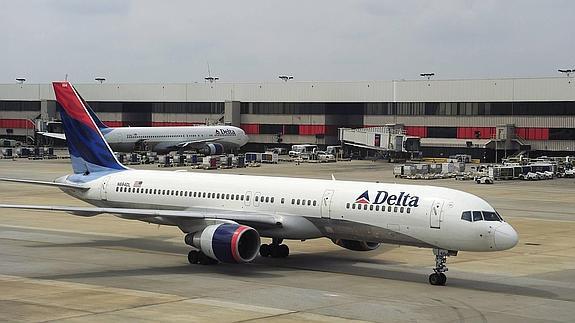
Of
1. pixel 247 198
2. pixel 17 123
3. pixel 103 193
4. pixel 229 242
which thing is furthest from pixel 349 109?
pixel 229 242

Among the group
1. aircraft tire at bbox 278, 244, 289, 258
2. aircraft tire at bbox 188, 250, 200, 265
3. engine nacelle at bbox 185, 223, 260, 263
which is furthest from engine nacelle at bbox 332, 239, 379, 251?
aircraft tire at bbox 188, 250, 200, 265

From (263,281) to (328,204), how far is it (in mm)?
4736

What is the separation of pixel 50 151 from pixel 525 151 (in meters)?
66.2

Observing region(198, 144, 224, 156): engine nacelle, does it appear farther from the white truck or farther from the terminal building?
the terminal building

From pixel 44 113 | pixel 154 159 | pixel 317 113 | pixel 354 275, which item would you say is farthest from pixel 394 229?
pixel 44 113

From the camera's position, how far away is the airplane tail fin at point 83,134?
46.2 metres

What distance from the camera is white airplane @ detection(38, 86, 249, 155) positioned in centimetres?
12123

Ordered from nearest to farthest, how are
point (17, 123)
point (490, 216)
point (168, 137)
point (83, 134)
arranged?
1. point (490, 216)
2. point (83, 134)
3. point (168, 137)
4. point (17, 123)

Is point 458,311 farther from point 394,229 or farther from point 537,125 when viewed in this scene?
point 537,125

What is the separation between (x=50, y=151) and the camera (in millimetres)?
129875

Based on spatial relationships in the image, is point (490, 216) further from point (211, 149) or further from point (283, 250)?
point (211, 149)

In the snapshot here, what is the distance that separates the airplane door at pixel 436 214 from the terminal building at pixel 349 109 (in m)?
89.3

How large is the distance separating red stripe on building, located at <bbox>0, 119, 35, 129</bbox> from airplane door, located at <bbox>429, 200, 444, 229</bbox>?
137 m

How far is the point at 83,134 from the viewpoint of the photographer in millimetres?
46500
